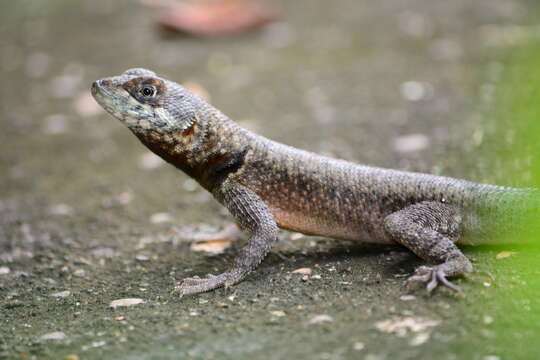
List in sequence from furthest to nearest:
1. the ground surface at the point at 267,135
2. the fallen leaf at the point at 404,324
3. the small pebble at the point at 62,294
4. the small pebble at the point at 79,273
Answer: the small pebble at the point at 79,273
the small pebble at the point at 62,294
the ground surface at the point at 267,135
the fallen leaf at the point at 404,324

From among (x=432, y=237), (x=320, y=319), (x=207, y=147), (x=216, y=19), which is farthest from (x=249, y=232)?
(x=216, y=19)

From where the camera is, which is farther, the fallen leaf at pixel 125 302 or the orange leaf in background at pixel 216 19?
the orange leaf in background at pixel 216 19

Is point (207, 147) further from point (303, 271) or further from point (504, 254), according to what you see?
point (504, 254)

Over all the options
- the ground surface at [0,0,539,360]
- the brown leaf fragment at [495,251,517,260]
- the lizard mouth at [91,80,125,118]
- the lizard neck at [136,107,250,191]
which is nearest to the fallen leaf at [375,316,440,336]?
the ground surface at [0,0,539,360]

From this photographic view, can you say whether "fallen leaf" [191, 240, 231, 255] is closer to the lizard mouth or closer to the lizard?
the lizard

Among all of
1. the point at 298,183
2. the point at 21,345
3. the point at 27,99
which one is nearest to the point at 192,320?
the point at 21,345

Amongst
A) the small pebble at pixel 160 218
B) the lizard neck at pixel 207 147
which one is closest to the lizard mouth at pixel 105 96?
the lizard neck at pixel 207 147

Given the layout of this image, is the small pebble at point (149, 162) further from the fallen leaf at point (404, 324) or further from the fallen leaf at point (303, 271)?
the fallen leaf at point (404, 324)

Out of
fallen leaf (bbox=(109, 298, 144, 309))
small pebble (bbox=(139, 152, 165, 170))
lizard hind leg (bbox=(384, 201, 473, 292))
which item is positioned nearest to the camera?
lizard hind leg (bbox=(384, 201, 473, 292))
